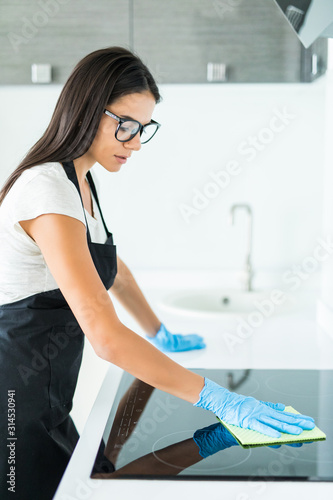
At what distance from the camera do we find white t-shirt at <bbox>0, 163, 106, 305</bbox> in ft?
3.14

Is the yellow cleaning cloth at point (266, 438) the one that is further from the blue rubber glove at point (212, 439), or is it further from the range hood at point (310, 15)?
the range hood at point (310, 15)

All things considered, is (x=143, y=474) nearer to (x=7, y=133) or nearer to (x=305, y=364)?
(x=305, y=364)

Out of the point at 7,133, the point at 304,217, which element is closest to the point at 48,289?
the point at 7,133

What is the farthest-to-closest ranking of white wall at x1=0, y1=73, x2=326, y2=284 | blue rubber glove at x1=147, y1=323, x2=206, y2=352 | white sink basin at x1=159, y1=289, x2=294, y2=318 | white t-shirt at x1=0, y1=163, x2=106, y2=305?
white wall at x1=0, y1=73, x2=326, y2=284, white sink basin at x1=159, y1=289, x2=294, y2=318, blue rubber glove at x1=147, y1=323, x2=206, y2=352, white t-shirt at x1=0, y1=163, x2=106, y2=305

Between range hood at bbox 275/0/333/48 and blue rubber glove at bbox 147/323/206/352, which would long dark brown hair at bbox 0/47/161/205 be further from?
blue rubber glove at bbox 147/323/206/352

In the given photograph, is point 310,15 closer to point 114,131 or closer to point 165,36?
point 114,131

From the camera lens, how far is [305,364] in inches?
51.4

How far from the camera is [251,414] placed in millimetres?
897
